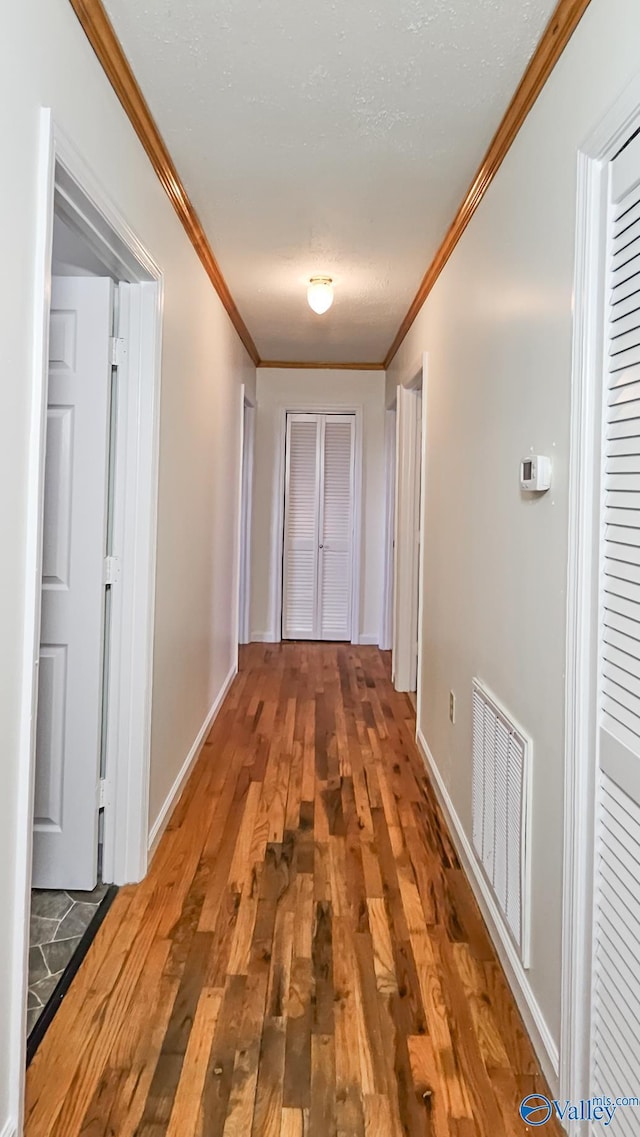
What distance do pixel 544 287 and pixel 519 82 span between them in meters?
0.63

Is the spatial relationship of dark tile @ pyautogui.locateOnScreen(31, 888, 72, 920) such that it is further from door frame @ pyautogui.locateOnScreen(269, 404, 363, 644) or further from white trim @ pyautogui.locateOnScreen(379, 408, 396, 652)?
door frame @ pyautogui.locateOnScreen(269, 404, 363, 644)

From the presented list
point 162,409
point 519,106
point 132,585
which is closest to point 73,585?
point 132,585

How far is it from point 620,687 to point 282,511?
4.92m

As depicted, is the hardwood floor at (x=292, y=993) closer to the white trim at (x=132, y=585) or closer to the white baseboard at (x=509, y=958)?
the white baseboard at (x=509, y=958)

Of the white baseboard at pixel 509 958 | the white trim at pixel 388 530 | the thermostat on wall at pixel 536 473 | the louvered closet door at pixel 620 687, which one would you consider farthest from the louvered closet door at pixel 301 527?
the louvered closet door at pixel 620 687

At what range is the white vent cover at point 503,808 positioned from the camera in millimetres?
1693

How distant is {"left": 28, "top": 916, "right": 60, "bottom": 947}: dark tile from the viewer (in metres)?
1.94

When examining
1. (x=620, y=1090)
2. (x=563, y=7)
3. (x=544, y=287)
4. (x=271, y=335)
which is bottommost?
(x=620, y=1090)

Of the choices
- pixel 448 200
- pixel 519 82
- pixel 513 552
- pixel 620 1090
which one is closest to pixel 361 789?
pixel 513 552

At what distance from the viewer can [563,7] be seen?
148cm

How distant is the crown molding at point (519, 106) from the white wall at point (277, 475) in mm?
2833

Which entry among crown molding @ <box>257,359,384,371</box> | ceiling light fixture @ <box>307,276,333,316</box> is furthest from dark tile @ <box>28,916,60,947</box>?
crown molding @ <box>257,359,384,371</box>

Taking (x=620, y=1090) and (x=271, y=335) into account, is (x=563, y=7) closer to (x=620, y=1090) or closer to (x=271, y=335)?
(x=620, y=1090)

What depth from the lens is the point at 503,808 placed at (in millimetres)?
1878
